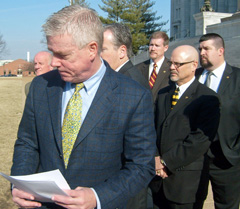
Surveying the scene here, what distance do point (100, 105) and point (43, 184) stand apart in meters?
0.55

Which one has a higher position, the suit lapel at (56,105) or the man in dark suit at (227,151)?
the suit lapel at (56,105)

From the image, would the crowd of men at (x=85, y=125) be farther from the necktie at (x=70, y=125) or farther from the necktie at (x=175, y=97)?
the necktie at (x=175, y=97)

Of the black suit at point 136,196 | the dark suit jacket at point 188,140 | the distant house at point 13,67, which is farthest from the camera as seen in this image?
the distant house at point 13,67

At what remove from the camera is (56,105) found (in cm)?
197

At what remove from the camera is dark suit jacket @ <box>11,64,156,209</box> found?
186cm

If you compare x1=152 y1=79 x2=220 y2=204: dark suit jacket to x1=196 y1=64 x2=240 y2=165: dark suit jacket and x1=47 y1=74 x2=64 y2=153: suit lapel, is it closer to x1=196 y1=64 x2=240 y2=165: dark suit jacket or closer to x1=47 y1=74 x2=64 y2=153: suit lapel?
x1=196 y1=64 x2=240 y2=165: dark suit jacket

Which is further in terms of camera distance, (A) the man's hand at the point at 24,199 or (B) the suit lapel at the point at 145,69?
(B) the suit lapel at the point at 145,69

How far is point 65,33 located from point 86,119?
48 centimetres

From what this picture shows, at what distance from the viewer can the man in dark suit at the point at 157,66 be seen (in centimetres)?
532

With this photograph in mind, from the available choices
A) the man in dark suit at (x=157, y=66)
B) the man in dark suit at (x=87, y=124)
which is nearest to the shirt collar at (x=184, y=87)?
the man in dark suit at (x=87, y=124)

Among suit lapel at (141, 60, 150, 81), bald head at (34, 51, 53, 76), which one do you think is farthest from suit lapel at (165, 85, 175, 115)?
bald head at (34, 51, 53, 76)

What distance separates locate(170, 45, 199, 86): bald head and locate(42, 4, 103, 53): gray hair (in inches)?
68.2

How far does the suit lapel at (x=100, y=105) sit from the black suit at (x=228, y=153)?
7.01 feet

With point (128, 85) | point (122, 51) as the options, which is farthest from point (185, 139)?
point (128, 85)
